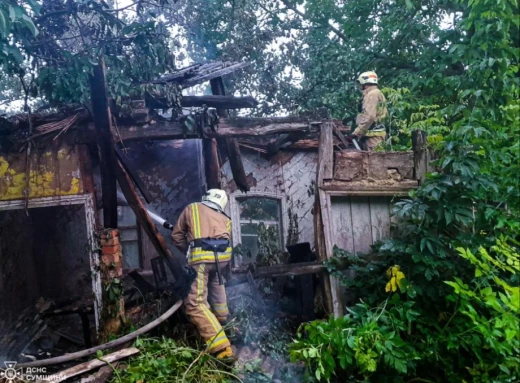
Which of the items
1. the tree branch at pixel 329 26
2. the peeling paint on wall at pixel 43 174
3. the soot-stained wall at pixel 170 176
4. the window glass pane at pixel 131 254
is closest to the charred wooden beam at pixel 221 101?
the peeling paint on wall at pixel 43 174

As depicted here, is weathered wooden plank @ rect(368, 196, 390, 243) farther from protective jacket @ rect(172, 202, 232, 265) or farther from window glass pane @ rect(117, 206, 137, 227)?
window glass pane @ rect(117, 206, 137, 227)

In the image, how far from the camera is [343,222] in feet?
18.9

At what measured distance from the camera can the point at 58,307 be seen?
7.82 metres

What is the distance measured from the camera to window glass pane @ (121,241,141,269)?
8.58 m

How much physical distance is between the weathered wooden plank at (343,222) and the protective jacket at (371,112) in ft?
5.63

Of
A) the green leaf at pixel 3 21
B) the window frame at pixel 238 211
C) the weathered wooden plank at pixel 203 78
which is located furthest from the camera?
the window frame at pixel 238 211

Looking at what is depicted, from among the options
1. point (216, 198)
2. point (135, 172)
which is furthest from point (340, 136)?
point (135, 172)

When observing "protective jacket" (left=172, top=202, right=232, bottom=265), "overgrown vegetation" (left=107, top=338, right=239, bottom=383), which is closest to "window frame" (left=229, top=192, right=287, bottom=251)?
"protective jacket" (left=172, top=202, right=232, bottom=265)

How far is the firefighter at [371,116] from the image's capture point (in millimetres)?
6852

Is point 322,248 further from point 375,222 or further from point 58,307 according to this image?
point 58,307

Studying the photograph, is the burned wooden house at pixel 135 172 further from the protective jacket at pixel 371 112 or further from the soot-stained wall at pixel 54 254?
the soot-stained wall at pixel 54 254

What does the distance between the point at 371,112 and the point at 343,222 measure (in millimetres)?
2077

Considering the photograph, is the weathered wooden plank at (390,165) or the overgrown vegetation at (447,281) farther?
the weathered wooden plank at (390,165)

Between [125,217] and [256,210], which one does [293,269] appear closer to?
[256,210]
